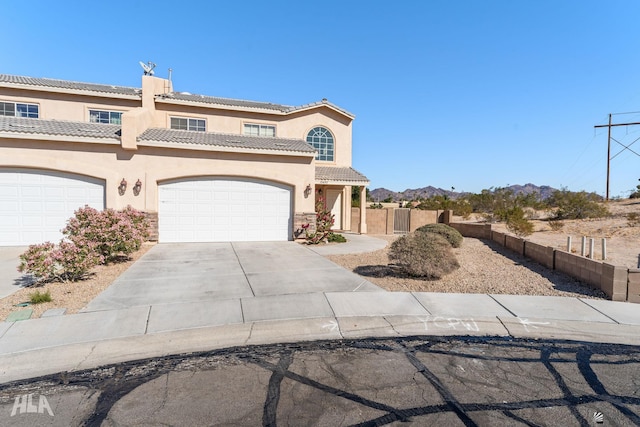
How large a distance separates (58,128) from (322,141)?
1394 centimetres

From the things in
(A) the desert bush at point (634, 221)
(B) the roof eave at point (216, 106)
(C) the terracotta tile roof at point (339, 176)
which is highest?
(B) the roof eave at point (216, 106)

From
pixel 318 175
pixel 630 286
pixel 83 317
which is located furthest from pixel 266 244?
pixel 630 286

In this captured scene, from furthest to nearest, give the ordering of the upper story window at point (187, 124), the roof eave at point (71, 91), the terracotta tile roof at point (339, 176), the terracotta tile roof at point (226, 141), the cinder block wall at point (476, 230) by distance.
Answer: the terracotta tile roof at point (339, 176)
the upper story window at point (187, 124)
the cinder block wall at point (476, 230)
the roof eave at point (71, 91)
the terracotta tile roof at point (226, 141)

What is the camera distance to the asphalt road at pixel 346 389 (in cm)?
355

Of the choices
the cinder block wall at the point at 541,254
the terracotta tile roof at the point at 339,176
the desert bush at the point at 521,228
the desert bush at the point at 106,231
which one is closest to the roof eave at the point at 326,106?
the terracotta tile roof at the point at 339,176

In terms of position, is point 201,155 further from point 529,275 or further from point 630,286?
point 630,286

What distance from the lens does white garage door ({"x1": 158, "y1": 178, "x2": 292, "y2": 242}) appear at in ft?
47.7

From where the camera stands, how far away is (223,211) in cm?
1518

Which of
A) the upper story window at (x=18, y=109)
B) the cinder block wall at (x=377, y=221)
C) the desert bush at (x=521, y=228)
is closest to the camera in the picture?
the desert bush at (x=521, y=228)

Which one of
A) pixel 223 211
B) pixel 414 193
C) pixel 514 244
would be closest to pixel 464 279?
pixel 514 244

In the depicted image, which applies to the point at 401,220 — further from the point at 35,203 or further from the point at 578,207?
the point at 35,203

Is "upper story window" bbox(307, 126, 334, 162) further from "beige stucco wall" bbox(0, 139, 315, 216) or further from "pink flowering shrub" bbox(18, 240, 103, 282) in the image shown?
"pink flowering shrub" bbox(18, 240, 103, 282)

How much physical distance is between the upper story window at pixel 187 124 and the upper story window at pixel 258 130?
2486 mm

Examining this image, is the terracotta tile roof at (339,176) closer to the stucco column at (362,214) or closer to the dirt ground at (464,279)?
the stucco column at (362,214)
